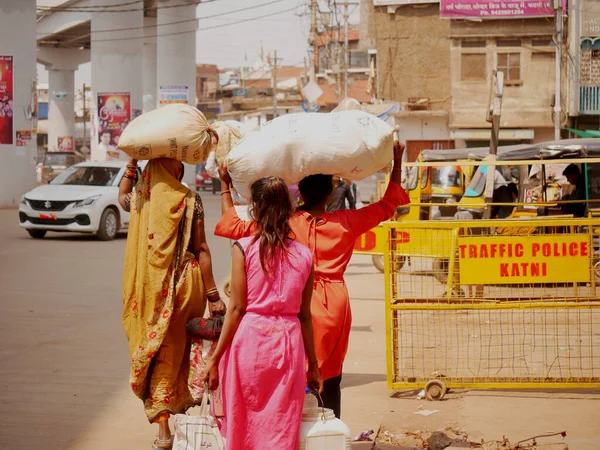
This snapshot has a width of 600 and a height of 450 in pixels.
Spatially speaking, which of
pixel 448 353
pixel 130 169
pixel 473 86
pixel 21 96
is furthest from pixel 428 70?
pixel 130 169

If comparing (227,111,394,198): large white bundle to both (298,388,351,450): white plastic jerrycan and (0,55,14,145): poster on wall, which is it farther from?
(0,55,14,145): poster on wall

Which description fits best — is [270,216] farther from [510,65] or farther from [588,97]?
[510,65]

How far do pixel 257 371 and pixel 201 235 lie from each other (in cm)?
150

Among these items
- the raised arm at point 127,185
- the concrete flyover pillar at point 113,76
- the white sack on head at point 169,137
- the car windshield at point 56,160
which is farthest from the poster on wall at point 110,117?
the white sack on head at point 169,137

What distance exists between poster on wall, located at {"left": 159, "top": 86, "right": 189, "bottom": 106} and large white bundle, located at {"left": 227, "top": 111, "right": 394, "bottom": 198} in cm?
3828

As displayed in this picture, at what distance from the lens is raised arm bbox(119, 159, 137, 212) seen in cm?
588

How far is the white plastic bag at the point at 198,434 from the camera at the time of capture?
4.55 metres

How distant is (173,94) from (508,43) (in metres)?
14.2

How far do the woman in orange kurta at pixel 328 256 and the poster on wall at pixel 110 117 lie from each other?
36.2m

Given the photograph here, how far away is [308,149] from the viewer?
526 centimetres

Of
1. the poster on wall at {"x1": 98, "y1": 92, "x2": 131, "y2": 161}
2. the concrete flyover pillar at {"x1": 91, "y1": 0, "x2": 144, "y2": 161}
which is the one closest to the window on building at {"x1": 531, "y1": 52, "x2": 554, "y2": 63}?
the concrete flyover pillar at {"x1": 91, "y1": 0, "x2": 144, "y2": 161}

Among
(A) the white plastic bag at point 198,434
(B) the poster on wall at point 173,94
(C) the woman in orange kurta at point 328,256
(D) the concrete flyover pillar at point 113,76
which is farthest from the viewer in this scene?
(B) the poster on wall at point 173,94

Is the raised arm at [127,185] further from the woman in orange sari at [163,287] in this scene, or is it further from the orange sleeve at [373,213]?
the orange sleeve at [373,213]

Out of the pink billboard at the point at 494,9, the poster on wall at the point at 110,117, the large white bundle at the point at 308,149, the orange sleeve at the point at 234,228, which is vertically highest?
the pink billboard at the point at 494,9
